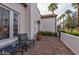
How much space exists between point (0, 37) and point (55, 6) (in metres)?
20.7

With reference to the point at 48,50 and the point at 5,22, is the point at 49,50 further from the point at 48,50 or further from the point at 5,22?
the point at 5,22

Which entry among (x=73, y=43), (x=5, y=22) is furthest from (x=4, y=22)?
(x=73, y=43)

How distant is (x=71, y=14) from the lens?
1844 centimetres

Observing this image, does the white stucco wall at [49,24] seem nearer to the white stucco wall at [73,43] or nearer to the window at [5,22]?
the white stucco wall at [73,43]

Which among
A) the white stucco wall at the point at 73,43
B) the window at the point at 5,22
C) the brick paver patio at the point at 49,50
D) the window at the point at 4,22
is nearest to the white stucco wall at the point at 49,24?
the brick paver patio at the point at 49,50

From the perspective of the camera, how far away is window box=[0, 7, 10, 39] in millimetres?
6242

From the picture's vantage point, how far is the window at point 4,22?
624 cm

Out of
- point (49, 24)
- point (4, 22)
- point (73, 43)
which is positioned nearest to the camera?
point (4, 22)

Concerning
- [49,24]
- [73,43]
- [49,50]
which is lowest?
[49,50]

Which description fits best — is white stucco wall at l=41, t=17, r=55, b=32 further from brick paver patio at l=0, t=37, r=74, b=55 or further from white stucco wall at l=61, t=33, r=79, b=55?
white stucco wall at l=61, t=33, r=79, b=55

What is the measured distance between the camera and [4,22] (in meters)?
6.58

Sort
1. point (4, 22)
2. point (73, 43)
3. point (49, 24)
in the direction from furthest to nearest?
point (49, 24), point (73, 43), point (4, 22)

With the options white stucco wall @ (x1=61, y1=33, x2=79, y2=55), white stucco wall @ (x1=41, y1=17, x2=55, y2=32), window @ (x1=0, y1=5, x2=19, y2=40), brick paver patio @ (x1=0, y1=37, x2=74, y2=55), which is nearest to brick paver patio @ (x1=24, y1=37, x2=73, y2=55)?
brick paver patio @ (x1=0, y1=37, x2=74, y2=55)

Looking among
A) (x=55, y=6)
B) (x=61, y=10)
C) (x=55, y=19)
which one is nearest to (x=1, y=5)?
(x=55, y=19)
